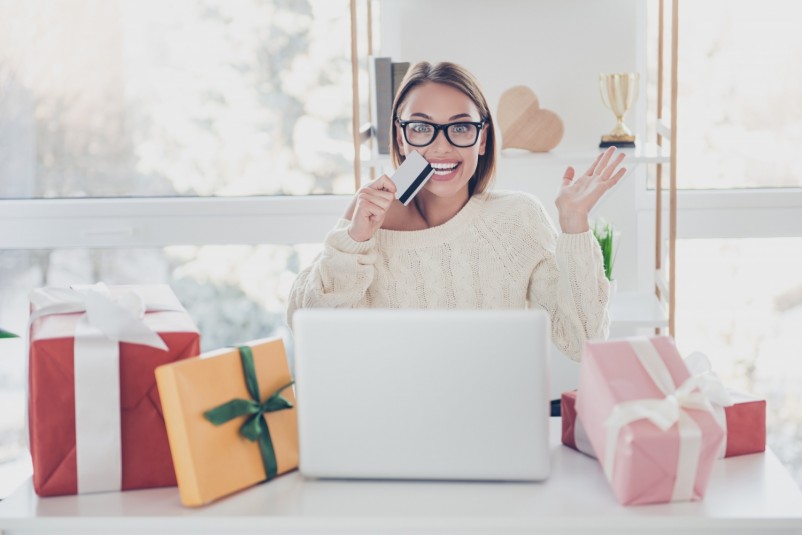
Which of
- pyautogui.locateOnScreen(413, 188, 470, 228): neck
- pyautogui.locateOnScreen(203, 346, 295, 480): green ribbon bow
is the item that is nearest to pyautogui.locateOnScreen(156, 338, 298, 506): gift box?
pyautogui.locateOnScreen(203, 346, 295, 480): green ribbon bow

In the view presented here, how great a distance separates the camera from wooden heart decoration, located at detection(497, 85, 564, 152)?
95.7 inches

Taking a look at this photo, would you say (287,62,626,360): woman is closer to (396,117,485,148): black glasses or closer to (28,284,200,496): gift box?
(396,117,485,148): black glasses

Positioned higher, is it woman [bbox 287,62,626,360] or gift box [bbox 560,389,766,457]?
woman [bbox 287,62,626,360]

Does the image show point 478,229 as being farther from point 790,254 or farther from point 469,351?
point 790,254

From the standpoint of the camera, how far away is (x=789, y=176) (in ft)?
9.23

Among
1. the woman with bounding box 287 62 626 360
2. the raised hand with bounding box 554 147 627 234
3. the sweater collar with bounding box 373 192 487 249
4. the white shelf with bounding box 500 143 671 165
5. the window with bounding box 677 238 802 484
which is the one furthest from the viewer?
the window with bounding box 677 238 802 484

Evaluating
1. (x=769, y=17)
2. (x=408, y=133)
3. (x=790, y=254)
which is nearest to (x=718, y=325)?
(x=790, y=254)

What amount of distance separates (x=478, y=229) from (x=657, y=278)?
35.1 inches

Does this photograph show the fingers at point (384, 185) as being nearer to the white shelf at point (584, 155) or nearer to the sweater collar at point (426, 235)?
the sweater collar at point (426, 235)

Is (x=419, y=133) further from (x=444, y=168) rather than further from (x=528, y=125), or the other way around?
(x=528, y=125)

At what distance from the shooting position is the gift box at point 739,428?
1.26 metres

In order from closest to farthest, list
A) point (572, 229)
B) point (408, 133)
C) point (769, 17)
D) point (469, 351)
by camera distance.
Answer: point (469, 351)
point (572, 229)
point (408, 133)
point (769, 17)

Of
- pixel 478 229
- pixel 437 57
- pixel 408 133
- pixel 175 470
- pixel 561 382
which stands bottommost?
pixel 561 382

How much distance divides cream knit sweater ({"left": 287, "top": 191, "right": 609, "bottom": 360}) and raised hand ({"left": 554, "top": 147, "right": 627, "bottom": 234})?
0.55 ft
